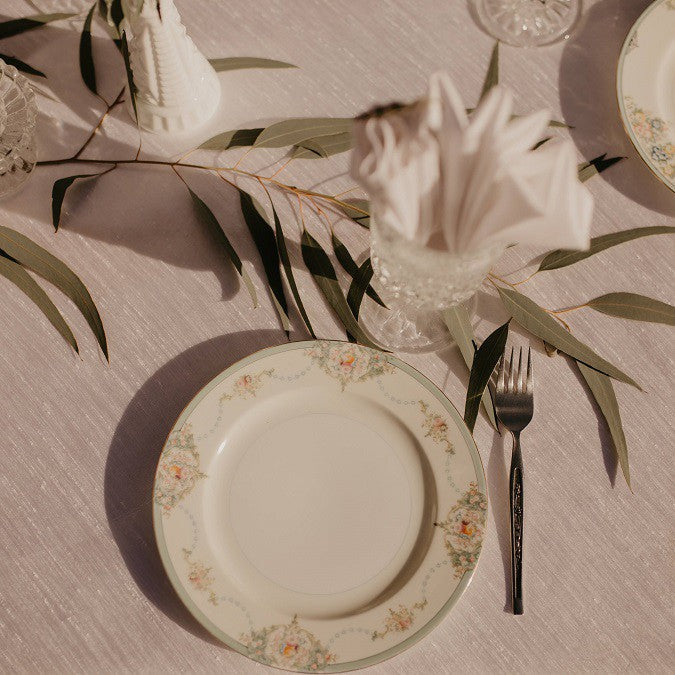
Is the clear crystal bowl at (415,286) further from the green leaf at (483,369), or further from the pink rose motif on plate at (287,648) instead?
the pink rose motif on plate at (287,648)

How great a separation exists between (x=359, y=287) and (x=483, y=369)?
15cm

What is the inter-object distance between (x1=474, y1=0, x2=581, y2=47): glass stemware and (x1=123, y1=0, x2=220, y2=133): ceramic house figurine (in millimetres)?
325

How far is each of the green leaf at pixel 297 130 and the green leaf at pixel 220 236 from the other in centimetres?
9

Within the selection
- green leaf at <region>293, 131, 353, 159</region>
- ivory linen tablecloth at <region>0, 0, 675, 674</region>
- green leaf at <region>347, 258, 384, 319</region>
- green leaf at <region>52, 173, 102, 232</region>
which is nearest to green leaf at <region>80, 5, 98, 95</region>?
ivory linen tablecloth at <region>0, 0, 675, 674</region>

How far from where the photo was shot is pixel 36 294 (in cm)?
65

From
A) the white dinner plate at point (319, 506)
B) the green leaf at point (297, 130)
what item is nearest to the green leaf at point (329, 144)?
the green leaf at point (297, 130)

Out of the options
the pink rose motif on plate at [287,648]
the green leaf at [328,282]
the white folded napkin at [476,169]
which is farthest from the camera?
the green leaf at [328,282]

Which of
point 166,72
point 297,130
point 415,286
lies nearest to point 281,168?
point 297,130

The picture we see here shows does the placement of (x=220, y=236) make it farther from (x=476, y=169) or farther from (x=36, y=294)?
(x=476, y=169)

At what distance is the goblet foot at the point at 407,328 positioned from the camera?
66 cm

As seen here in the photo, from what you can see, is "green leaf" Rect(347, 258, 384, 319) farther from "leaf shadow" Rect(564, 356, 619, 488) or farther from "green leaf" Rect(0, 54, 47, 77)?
"green leaf" Rect(0, 54, 47, 77)

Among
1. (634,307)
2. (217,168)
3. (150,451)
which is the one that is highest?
(634,307)

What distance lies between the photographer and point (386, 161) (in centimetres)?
39

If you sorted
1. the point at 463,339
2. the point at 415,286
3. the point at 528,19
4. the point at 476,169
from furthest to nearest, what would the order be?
the point at 528,19 → the point at 463,339 → the point at 415,286 → the point at 476,169
